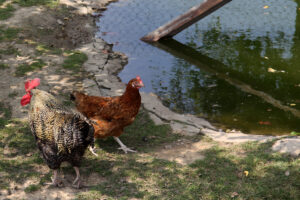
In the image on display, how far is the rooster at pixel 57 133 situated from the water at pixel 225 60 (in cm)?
353

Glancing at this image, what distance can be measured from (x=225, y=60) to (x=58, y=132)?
6451 mm

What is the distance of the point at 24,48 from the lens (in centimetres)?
997

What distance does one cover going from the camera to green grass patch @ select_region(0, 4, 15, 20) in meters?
11.6

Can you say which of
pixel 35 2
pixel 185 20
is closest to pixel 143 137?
pixel 185 20

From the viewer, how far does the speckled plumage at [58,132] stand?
5.05 metres

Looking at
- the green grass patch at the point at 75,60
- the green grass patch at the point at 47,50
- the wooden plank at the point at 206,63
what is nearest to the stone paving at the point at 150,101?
the green grass patch at the point at 75,60

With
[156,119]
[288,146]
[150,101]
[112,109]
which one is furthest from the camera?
[150,101]

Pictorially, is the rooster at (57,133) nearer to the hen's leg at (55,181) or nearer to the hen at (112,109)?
the hen's leg at (55,181)

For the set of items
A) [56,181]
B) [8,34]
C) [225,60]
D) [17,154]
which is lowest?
[225,60]

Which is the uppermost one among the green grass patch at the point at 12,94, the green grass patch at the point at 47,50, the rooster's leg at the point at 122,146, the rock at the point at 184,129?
the green grass patch at the point at 47,50

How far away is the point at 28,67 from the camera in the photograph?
9.06m

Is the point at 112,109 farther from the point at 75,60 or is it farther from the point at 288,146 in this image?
the point at 75,60

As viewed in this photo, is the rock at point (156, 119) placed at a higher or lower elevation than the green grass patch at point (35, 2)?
lower

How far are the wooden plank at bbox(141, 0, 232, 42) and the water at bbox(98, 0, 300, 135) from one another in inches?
11.9
